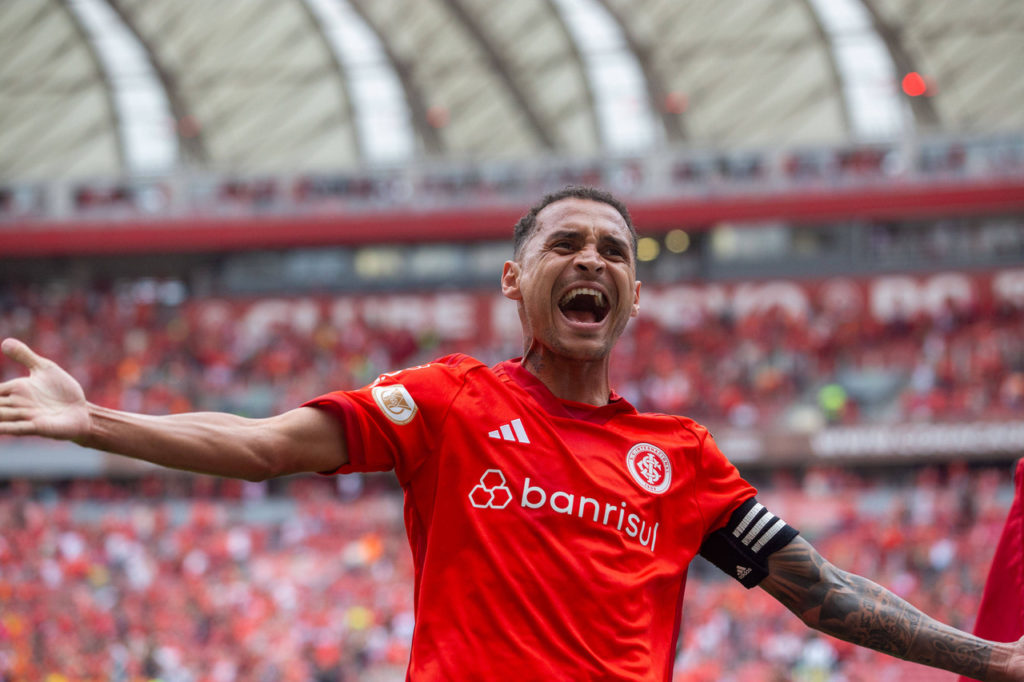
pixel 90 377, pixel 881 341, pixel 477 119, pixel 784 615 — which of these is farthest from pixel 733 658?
pixel 477 119

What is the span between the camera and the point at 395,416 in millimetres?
2422

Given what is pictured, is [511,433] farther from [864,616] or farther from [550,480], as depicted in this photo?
[864,616]

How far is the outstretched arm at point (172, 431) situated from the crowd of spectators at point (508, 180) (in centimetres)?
2381

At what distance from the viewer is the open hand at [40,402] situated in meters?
1.96

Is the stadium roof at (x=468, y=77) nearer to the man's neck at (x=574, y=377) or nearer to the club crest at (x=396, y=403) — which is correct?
the man's neck at (x=574, y=377)

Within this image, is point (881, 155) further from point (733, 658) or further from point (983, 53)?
point (733, 658)

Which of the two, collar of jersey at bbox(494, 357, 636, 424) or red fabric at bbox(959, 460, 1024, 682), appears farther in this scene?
red fabric at bbox(959, 460, 1024, 682)

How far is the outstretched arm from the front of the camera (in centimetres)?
201

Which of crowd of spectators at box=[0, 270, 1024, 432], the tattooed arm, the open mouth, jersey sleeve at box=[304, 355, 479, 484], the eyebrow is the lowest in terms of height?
the tattooed arm

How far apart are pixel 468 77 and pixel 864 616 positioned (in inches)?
1234

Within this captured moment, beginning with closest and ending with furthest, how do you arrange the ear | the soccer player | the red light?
the soccer player
the ear
the red light

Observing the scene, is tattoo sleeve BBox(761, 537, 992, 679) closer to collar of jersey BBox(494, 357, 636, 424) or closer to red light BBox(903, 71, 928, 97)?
collar of jersey BBox(494, 357, 636, 424)

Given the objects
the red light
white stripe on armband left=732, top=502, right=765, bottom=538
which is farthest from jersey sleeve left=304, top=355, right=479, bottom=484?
the red light

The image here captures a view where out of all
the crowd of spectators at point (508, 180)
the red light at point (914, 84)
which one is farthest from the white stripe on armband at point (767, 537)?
the red light at point (914, 84)
